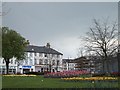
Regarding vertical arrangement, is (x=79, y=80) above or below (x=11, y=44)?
below

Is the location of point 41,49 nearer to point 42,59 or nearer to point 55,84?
point 42,59

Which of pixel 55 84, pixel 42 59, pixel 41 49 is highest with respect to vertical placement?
pixel 41 49

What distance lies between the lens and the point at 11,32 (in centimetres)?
6512

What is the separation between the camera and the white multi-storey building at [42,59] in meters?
120

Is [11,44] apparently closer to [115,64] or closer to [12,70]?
[115,64]

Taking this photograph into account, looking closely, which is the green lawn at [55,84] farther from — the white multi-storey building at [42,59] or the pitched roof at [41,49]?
the pitched roof at [41,49]

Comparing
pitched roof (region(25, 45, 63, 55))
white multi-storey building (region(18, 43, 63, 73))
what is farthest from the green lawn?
pitched roof (region(25, 45, 63, 55))

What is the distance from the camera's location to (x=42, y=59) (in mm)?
127375

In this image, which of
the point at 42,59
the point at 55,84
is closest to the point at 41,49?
the point at 42,59

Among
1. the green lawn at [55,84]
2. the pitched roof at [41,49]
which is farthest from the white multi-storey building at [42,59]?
the green lawn at [55,84]

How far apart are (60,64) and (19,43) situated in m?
73.3

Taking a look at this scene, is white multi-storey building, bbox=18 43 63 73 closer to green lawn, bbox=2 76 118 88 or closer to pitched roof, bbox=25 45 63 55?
pitched roof, bbox=25 45 63 55

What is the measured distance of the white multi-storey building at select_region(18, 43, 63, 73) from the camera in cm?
12050

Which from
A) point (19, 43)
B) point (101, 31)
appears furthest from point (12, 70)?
point (101, 31)
